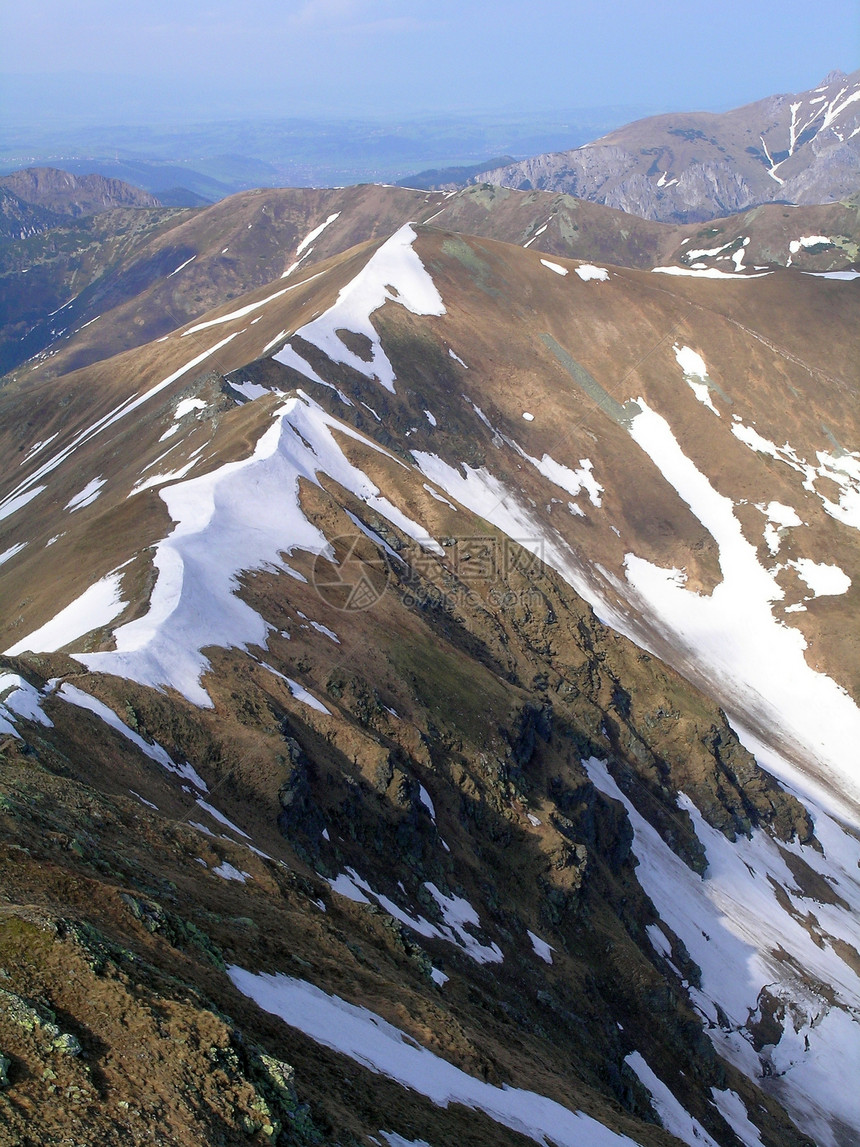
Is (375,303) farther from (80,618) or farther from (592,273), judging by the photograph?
(80,618)

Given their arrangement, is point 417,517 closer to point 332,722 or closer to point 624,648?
point 624,648

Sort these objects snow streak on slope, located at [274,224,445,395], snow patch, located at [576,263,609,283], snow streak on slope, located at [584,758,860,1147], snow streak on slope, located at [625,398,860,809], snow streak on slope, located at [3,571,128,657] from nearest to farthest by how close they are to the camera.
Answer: snow streak on slope, located at [3,571,128,657] < snow streak on slope, located at [584,758,860,1147] < snow streak on slope, located at [625,398,860,809] < snow streak on slope, located at [274,224,445,395] < snow patch, located at [576,263,609,283]

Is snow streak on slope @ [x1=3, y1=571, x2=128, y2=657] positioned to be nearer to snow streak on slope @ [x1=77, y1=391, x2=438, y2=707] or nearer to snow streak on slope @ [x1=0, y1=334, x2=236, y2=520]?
snow streak on slope @ [x1=77, y1=391, x2=438, y2=707]

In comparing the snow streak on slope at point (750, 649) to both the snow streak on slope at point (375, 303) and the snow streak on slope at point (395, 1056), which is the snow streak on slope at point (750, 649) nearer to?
the snow streak on slope at point (375, 303)
